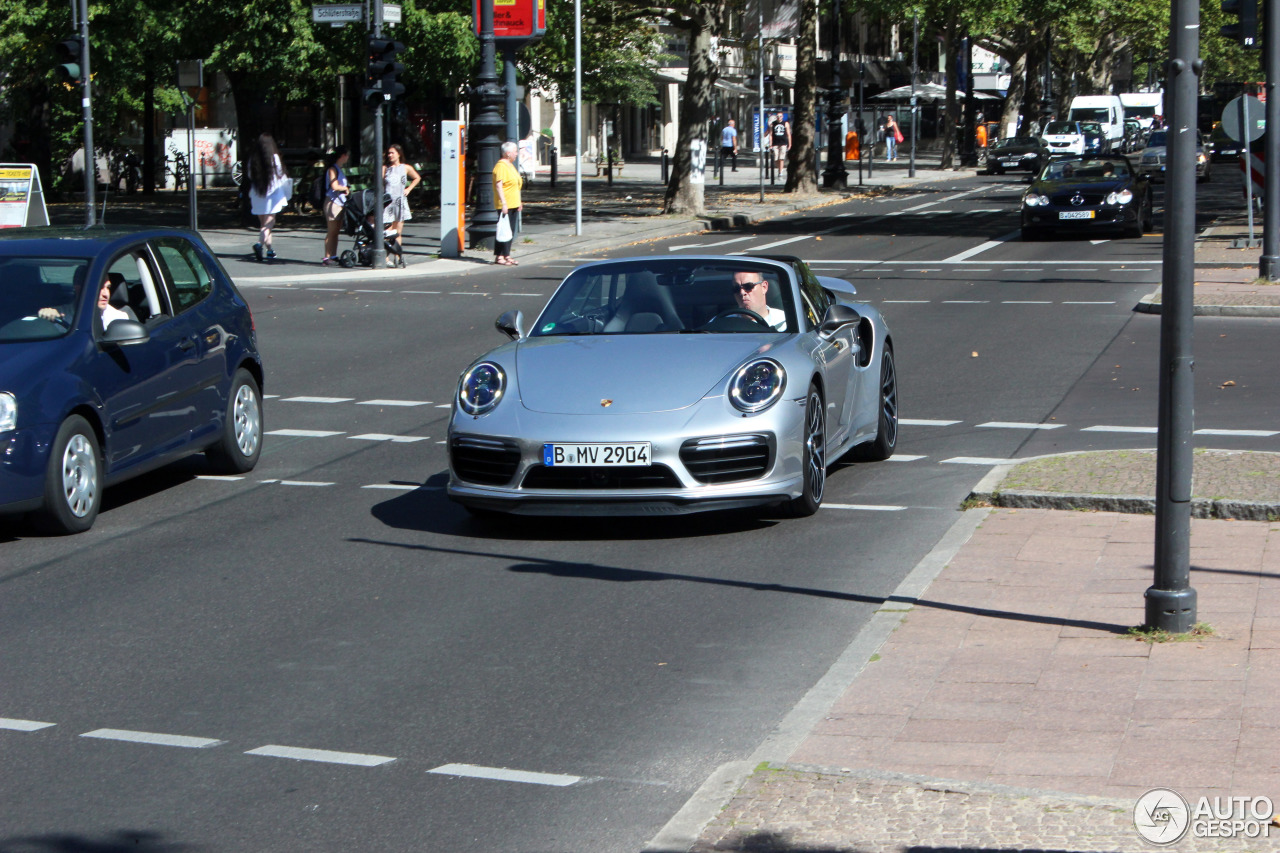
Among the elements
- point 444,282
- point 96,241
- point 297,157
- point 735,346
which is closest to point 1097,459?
point 735,346

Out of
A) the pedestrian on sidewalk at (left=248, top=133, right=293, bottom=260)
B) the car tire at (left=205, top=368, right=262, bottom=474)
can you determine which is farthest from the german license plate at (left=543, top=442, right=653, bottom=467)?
the pedestrian on sidewalk at (left=248, top=133, right=293, bottom=260)

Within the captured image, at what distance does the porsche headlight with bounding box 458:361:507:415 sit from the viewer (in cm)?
836

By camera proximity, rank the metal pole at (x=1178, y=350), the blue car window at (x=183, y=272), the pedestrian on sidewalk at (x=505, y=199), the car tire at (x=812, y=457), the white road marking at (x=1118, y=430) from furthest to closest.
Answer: the pedestrian on sidewalk at (x=505, y=199), the white road marking at (x=1118, y=430), the blue car window at (x=183, y=272), the car tire at (x=812, y=457), the metal pole at (x=1178, y=350)

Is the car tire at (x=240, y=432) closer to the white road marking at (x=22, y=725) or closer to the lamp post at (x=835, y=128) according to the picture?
the white road marking at (x=22, y=725)

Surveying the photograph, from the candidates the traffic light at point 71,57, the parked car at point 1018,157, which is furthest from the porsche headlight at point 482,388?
the parked car at point 1018,157

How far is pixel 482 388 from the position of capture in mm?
8469

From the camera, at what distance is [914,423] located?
11.7m

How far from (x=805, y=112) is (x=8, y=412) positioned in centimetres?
4020

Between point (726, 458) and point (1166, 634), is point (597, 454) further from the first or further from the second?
point (1166, 634)

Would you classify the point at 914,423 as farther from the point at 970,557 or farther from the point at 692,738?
the point at 692,738

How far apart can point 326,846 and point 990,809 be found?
171 cm

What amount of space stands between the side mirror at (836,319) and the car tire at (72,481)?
3.82 metres

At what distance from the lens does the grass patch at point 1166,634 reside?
6.04 metres

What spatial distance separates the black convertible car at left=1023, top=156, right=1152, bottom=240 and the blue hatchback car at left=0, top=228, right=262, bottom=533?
71.3 ft
